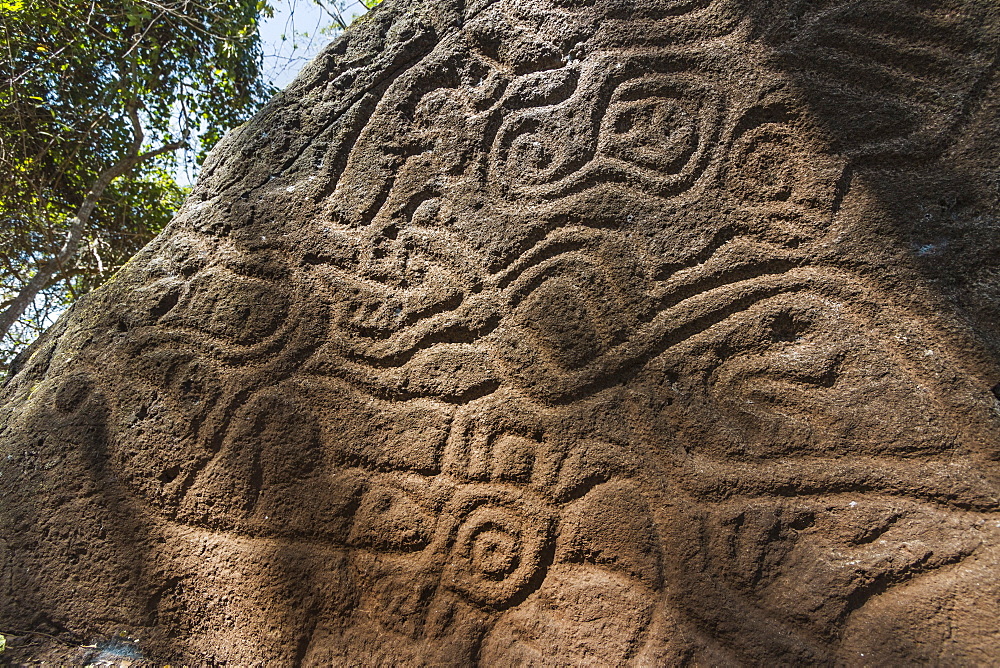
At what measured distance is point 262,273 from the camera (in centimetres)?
172

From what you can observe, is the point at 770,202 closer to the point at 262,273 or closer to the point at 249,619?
the point at 262,273

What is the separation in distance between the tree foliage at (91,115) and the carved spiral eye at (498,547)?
286 centimetres

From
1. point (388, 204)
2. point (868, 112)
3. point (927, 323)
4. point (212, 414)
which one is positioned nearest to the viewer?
point (927, 323)

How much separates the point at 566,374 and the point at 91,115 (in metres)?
4.11

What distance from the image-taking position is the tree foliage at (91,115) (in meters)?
3.55

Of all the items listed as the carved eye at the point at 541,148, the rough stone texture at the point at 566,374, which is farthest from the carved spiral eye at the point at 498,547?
the carved eye at the point at 541,148

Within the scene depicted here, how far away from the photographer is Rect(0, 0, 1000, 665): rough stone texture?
1173mm

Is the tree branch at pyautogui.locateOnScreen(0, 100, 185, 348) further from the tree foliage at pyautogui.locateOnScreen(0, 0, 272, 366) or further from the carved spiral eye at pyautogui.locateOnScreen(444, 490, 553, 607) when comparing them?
the carved spiral eye at pyautogui.locateOnScreen(444, 490, 553, 607)

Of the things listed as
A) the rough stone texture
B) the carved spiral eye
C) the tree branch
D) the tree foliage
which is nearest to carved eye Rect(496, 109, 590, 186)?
the rough stone texture

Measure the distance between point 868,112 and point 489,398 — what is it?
1030mm

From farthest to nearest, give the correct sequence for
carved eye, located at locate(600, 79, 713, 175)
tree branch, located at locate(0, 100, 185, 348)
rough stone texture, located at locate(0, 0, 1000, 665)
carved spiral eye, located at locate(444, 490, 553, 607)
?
tree branch, located at locate(0, 100, 185, 348)
carved eye, located at locate(600, 79, 713, 175)
carved spiral eye, located at locate(444, 490, 553, 607)
rough stone texture, located at locate(0, 0, 1000, 665)

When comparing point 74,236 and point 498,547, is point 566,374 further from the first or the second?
point 74,236

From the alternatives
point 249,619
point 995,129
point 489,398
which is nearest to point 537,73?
point 489,398

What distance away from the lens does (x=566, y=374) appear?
142 cm
